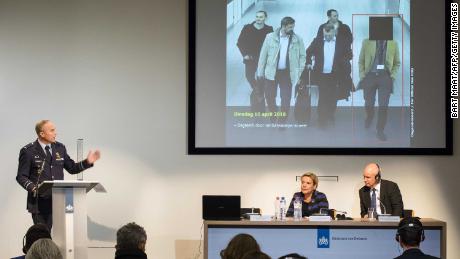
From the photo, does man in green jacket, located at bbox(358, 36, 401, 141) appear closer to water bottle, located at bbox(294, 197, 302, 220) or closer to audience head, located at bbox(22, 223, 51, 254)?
water bottle, located at bbox(294, 197, 302, 220)

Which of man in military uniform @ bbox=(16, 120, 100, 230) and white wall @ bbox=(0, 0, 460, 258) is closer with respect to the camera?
man in military uniform @ bbox=(16, 120, 100, 230)

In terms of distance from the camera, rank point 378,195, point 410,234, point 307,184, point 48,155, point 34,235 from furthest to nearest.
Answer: point 378,195 < point 307,184 < point 48,155 < point 34,235 < point 410,234

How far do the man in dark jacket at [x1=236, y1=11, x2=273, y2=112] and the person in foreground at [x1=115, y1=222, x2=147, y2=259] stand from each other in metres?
3.74

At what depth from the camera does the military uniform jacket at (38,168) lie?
6.45 metres

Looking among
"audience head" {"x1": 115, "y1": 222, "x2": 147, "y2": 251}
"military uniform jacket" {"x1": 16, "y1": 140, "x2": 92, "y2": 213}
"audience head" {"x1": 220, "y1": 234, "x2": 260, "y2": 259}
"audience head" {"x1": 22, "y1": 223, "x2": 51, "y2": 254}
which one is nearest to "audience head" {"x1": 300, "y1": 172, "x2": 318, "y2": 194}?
"military uniform jacket" {"x1": 16, "y1": 140, "x2": 92, "y2": 213}

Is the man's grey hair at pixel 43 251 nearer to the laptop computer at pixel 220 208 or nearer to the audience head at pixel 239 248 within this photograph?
the audience head at pixel 239 248

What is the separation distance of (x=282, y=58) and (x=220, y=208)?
6.98ft

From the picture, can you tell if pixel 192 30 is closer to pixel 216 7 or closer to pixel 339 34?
pixel 216 7

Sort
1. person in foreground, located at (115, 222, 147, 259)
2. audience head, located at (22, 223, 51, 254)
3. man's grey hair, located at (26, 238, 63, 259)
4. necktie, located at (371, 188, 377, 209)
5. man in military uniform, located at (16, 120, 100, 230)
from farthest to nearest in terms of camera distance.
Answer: necktie, located at (371, 188, 377, 209) → man in military uniform, located at (16, 120, 100, 230) → audience head, located at (22, 223, 51, 254) → person in foreground, located at (115, 222, 147, 259) → man's grey hair, located at (26, 238, 63, 259)

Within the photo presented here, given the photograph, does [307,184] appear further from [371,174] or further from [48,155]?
[48,155]

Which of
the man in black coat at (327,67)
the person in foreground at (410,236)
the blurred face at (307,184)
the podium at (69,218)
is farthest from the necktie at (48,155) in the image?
the person in foreground at (410,236)

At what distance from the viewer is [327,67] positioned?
7.98 meters

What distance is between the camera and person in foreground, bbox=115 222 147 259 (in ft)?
14.1

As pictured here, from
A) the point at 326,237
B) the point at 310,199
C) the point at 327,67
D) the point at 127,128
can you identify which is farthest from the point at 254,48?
the point at 326,237
